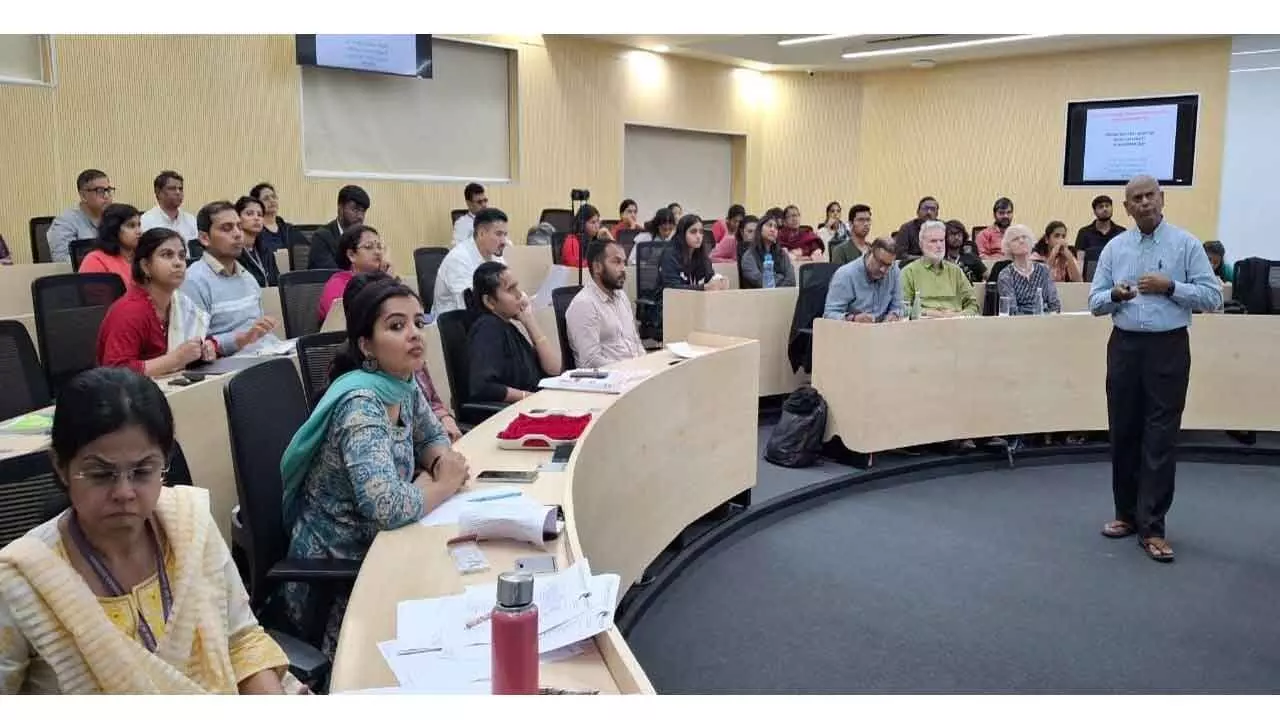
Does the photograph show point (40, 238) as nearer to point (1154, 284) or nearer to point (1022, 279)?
point (1022, 279)

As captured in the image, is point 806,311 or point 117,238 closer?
point 117,238

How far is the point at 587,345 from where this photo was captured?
4.25m

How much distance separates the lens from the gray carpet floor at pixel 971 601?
2975 millimetres

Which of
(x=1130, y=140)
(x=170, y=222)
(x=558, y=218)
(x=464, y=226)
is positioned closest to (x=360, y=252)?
(x=170, y=222)

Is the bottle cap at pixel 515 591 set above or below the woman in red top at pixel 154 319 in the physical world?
below

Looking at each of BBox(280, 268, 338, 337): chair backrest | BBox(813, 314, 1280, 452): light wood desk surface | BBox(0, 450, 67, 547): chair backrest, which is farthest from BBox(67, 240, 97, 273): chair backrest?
BBox(0, 450, 67, 547): chair backrest

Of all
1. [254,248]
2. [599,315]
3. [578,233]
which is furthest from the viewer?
[578,233]

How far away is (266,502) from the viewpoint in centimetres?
211

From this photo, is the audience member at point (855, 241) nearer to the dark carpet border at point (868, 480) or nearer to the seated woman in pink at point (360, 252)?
the dark carpet border at point (868, 480)

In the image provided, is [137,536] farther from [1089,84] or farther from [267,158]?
[1089,84]

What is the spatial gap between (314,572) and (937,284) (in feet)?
14.7

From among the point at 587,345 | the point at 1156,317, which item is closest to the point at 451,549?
the point at 587,345

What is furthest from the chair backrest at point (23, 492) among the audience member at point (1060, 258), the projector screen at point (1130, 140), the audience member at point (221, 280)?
the projector screen at point (1130, 140)

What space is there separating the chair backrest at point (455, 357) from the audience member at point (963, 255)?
4427 millimetres
